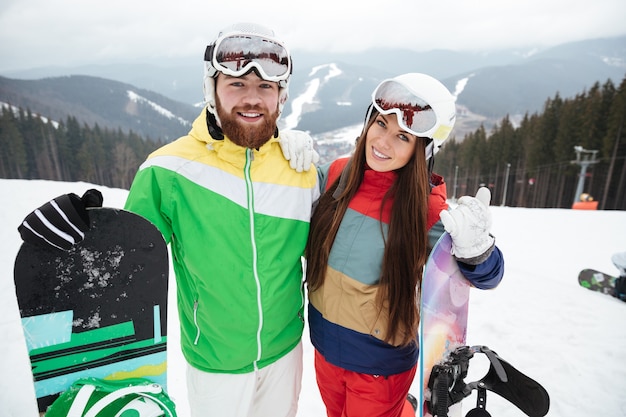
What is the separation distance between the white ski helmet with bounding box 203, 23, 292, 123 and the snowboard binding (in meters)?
2.23

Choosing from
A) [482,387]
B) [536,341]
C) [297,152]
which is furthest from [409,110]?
[536,341]

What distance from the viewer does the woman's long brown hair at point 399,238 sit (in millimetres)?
1872

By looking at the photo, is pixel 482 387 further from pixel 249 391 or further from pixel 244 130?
pixel 244 130

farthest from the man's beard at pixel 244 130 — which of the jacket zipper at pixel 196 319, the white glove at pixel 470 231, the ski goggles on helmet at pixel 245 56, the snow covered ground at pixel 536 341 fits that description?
the snow covered ground at pixel 536 341

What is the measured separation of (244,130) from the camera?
1.85m

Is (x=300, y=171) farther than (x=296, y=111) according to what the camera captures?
No

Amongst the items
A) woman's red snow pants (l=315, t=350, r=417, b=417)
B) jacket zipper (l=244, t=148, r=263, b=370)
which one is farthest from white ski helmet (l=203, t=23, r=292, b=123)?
woman's red snow pants (l=315, t=350, r=417, b=417)

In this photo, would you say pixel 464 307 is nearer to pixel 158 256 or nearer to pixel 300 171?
pixel 300 171

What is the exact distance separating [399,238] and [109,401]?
166cm

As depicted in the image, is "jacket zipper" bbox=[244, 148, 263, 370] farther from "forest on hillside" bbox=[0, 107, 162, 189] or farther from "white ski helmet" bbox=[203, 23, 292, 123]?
"forest on hillside" bbox=[0, 107, 162, 189]

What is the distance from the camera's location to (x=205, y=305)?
1.90 meters

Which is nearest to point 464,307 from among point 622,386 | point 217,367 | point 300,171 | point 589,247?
point 300,171

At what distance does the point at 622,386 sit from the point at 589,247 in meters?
6.56

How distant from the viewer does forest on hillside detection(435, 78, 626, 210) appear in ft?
91.1
